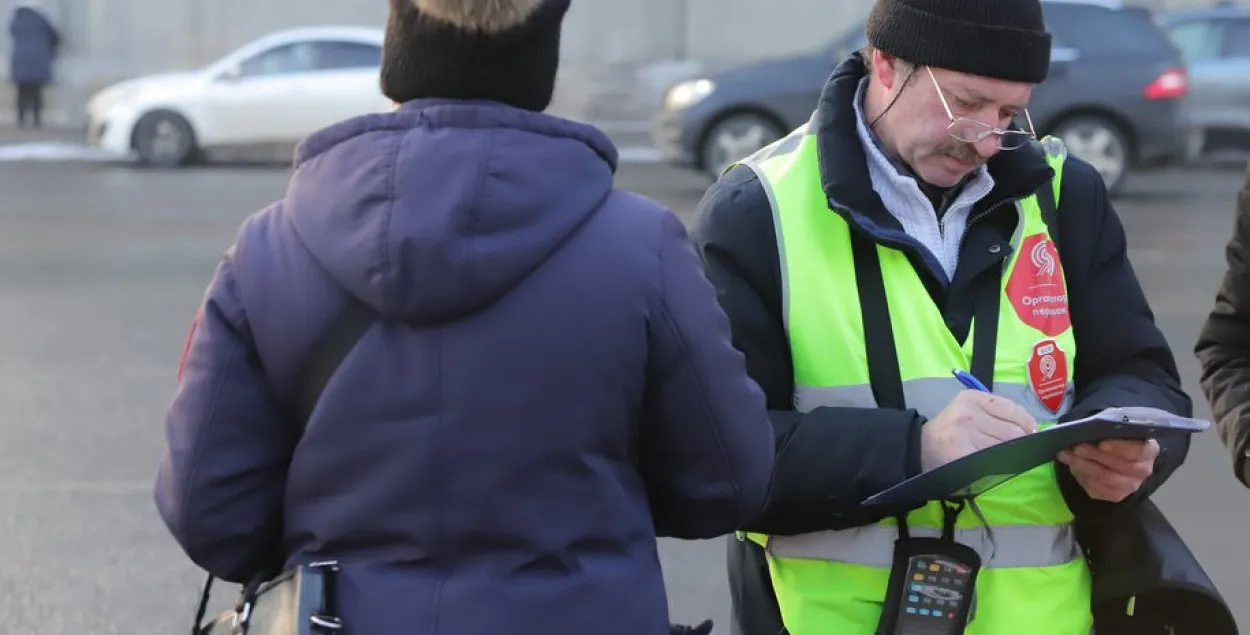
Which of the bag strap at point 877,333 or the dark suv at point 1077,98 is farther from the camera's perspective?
the dark suv at point 1077,98

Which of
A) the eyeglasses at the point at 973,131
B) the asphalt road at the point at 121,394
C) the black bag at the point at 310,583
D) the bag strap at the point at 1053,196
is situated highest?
the eyeglasses at the point at 973,131

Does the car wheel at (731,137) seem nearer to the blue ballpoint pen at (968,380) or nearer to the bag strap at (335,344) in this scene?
the blue ballpoint pen at (968,380)

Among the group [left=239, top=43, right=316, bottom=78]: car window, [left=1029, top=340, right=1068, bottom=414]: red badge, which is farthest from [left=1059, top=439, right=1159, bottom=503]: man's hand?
[left=239, top=43, right=316, bottom=78]: car window

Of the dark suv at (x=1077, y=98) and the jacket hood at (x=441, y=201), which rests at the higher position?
the jacket hood at (x=441, y=201)

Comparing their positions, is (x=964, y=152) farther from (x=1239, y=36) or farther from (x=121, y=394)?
(x=1239, y=36)

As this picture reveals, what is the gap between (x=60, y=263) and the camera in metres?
10.4

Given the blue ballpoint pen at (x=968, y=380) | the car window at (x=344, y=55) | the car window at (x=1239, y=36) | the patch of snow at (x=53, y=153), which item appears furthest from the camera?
the patch of snow at (x=53, y=153)

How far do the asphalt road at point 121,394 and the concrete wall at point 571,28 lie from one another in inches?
333

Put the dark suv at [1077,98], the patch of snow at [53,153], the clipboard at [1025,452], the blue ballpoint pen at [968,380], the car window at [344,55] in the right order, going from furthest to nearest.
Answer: the patch of snow at [53,153]
the car window at [344,55]
the dark suv at [1077,98]
the blue ballpoint pen at [968,380]
the clipboard at [1025,452]

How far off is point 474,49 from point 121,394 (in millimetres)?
5538

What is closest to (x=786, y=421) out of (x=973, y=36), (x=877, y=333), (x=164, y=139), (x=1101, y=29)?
(x=877, y=333)

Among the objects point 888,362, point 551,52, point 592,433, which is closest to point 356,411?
point 592,433

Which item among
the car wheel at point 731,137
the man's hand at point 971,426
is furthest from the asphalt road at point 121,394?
the man's hand at point 971,426

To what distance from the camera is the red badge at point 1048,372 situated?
2.43 m
